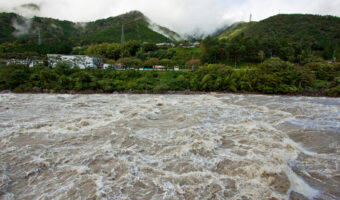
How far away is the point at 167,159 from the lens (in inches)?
277

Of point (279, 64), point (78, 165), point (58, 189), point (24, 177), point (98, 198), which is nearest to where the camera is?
point (98, 198)

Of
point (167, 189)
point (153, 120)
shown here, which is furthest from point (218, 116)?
point (167, 189)

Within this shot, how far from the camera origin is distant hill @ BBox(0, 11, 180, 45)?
286 ft

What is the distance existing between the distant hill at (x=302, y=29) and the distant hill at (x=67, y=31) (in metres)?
52.0

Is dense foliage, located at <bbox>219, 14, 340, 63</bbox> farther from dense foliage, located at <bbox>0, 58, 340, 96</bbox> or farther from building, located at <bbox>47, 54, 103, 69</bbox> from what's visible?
building, located at <bbox>47, 54, 103, 69</bbox>

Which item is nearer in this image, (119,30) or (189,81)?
(189,81)

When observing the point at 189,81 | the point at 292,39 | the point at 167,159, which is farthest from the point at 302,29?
the point at 167,159

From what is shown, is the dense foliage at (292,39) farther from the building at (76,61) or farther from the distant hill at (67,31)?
the distant hill at (67,31)

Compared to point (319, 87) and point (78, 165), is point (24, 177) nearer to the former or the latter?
point (78, 165)

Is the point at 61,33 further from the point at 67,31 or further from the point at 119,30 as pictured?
the point at 119,30

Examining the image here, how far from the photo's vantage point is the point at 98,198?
198 inches

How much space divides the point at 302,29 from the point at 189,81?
76.2 metres

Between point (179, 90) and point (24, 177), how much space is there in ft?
74.9

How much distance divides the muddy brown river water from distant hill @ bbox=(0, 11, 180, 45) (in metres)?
81.4
